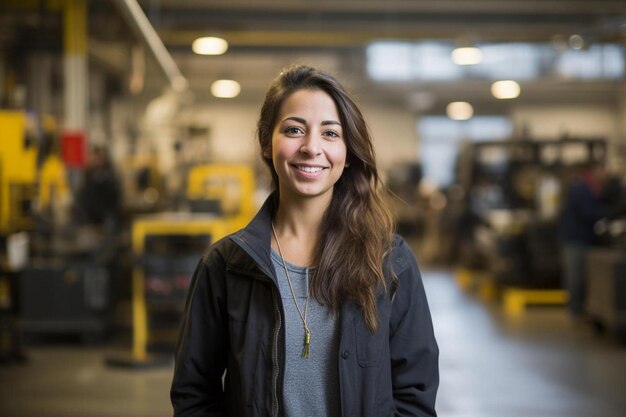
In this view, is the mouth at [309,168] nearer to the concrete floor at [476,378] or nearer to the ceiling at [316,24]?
the concrete floor at [476,378]

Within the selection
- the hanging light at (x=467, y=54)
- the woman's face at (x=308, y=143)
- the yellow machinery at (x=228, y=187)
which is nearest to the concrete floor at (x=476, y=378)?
the yellow machinery at (x=228, y=187)

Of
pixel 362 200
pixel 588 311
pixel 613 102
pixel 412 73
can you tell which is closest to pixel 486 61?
pixel 412 73

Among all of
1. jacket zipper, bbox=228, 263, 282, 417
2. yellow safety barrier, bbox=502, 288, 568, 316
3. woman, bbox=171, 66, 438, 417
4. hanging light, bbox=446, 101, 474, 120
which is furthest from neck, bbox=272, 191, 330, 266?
hanging light, bbox=446, 101, 474, 120

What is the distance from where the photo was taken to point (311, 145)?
1.78m

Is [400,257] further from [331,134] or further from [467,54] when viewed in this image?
[467,54]

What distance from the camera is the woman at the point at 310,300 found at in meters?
1.75

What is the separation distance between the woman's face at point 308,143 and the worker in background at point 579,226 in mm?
7857

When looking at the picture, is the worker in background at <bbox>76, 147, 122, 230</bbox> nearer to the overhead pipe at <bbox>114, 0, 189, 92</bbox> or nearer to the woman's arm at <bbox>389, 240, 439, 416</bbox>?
the overhead pipe at <bbox>114, 0, 189, 92</bbox>

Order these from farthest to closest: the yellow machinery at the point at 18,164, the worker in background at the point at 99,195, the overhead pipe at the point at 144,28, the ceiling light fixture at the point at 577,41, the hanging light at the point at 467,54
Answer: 1. the ceiling light fixture at the point at 577,41
2. the hanging light at the point at 467,54
3. the worker in background at the point at 99,195
4. the yellow machinery at the point at 18,164
5. the overhead pipe at the point at 144,28

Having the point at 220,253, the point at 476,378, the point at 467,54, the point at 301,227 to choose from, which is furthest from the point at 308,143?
the point at 467,54

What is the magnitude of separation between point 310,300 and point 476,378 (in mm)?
5066

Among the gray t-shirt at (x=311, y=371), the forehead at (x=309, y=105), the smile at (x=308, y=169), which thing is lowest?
the gray t-shirt at (x=311, y=371)

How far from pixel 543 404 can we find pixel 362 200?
13.8 feet

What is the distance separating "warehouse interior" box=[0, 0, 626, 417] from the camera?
6805 mm
